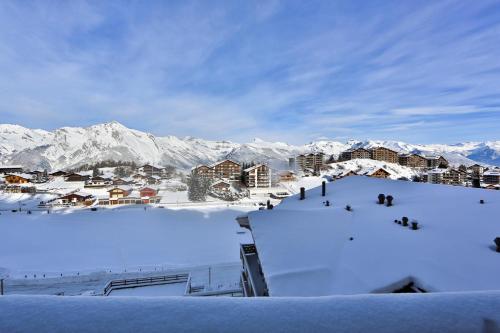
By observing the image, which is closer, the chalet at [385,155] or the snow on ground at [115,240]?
the snow on ground at [115,240]

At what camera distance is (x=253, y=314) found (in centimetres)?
79

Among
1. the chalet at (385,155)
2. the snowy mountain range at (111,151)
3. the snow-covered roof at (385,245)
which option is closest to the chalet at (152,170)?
the snow-covered roof at (385,245)

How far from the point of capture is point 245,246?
10.2 meters

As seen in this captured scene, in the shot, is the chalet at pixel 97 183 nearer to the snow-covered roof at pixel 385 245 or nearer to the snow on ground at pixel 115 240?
the snow on ground at pixel 115 240

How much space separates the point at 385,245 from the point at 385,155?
7378 centimetres

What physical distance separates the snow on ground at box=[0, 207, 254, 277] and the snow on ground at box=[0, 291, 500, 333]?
1496cm

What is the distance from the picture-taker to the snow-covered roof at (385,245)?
407cm

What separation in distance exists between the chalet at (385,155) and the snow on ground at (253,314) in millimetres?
77018

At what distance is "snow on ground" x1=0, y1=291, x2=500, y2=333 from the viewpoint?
29.1 inches

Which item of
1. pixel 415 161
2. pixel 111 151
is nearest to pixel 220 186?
pixel 415 161

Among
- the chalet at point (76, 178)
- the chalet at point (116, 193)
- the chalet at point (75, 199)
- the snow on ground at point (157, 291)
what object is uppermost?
the chalet at point (76, 178)

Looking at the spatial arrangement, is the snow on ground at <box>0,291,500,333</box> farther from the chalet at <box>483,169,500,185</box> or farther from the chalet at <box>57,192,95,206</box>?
the chalet at <box>483,169,500,185</box>

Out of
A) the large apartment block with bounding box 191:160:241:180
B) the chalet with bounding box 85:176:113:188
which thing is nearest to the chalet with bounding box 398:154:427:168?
the large apartment block with bounding box 191:160:241:180

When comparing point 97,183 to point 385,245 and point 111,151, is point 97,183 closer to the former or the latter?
point 385,245
